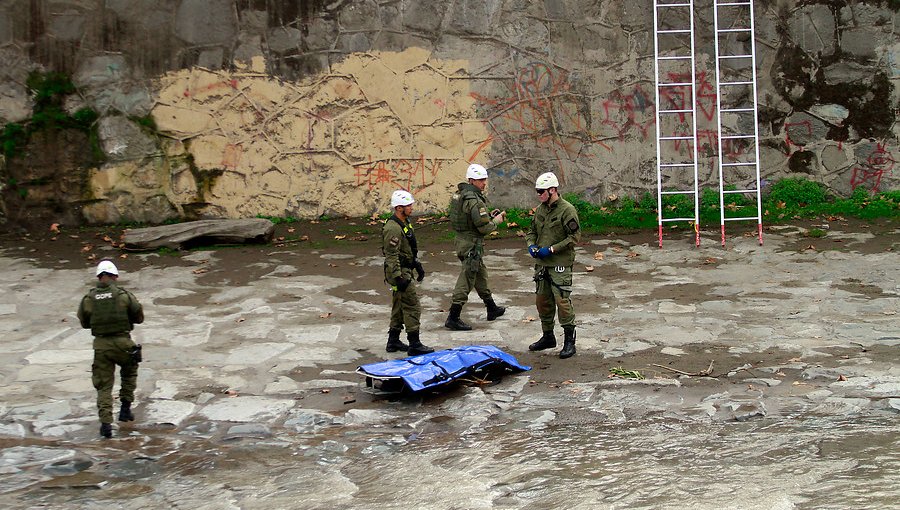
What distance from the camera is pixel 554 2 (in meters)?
16.0

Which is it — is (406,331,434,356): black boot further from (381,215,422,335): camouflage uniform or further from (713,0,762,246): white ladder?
(713,0,762,246): white ladder

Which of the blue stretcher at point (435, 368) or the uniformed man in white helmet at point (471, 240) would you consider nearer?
the blue stretcher at point (435, 368)

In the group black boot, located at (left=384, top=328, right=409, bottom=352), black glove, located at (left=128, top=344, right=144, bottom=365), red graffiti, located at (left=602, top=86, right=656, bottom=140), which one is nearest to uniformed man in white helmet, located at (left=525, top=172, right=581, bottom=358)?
black boot, located at (left=384, top=328, right=409, bottom=352)

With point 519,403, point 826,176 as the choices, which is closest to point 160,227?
point 519,403

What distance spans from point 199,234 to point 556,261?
6.65 meters

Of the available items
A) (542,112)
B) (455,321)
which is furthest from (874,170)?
(455,321)

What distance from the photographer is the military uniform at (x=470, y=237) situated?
1139 cm

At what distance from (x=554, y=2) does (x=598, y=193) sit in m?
3.08

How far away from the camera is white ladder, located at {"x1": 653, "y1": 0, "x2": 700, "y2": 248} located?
51.3 ft

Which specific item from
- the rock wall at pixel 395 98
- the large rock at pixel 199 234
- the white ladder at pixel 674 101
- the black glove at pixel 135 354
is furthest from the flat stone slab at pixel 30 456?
the white ladder at pixel 674 101

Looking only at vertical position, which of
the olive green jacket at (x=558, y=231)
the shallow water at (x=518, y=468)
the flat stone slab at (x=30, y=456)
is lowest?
the shallow water at (x=518, y=468)

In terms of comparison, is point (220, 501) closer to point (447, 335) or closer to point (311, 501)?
point (311, 501)

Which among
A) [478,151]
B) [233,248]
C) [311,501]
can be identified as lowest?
[311,501]

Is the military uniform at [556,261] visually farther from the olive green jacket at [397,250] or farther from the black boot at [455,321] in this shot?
the olive green jacket at [397,250]
